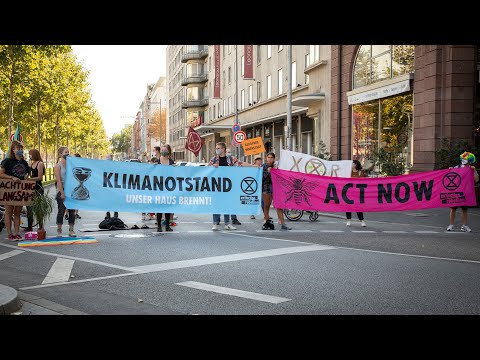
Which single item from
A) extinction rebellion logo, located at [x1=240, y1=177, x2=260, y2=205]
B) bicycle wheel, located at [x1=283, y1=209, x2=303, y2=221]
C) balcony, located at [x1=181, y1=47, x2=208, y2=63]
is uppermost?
balcony, located at [x1=181, y1=47, x2=208, y2=63]

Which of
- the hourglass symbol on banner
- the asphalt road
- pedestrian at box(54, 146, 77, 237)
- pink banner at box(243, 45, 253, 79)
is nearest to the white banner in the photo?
the asphalt road

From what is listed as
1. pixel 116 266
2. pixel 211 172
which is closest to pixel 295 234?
pixel 211 172

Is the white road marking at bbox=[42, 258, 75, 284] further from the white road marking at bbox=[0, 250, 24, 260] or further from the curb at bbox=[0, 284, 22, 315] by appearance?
the curb at bbox=[0, 284, 22, 315]

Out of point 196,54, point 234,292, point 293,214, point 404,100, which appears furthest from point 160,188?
point 196,54

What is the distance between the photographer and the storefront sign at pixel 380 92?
2319cm

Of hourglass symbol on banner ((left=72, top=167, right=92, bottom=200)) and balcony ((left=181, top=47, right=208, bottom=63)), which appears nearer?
hourglass symbol on banner ((left=72, top=167, right=92, bottom=200))

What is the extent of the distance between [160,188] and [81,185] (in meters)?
1.85

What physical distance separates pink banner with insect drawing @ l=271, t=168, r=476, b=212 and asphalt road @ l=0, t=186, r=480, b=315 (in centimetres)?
74

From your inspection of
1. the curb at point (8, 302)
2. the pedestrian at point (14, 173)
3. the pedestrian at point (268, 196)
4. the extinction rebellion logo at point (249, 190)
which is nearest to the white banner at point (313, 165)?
the pedestrian at point (268, 196)

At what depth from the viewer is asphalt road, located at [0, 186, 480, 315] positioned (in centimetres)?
662
